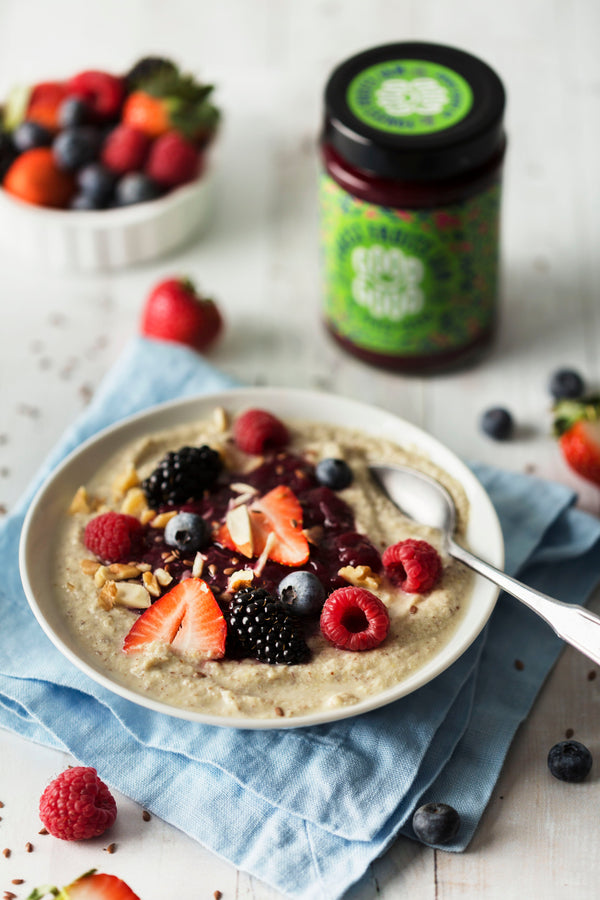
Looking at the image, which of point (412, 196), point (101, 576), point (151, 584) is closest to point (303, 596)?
point (151, 584)

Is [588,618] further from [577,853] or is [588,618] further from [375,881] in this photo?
[375,881]

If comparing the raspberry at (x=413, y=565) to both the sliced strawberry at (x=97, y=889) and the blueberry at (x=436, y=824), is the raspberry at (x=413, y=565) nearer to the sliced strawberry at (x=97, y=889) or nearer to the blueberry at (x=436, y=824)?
the blueberry at (x=436, y=824)

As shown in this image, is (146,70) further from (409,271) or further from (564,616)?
(564,616)

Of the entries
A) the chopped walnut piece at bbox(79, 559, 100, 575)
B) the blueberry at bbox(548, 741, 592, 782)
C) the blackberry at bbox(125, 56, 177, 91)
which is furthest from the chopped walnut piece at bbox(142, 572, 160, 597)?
the blackberry at bbox(125, 56, 177, 91)

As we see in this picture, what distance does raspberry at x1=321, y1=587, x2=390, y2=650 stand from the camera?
6.64ft

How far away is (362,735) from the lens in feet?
6.88

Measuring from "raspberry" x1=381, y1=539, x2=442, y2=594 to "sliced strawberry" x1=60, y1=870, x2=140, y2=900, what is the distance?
77cm

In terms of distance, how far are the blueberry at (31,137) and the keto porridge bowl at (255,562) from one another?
1.28 metres

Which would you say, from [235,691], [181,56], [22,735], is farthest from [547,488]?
[181,56]

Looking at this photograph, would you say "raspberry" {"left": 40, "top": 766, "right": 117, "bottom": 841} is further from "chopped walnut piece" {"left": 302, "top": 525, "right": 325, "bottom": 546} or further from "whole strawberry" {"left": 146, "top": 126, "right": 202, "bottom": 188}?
"whole strawberry" {"left": 146, "top": 126, "right": 202, "bottom": 188}

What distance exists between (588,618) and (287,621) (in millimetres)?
559

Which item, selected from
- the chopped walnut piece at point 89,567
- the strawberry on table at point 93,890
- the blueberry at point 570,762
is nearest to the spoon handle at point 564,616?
the blueberry at point 570,762

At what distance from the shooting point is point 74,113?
11.0ft

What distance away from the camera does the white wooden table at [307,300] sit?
6.52 feet
